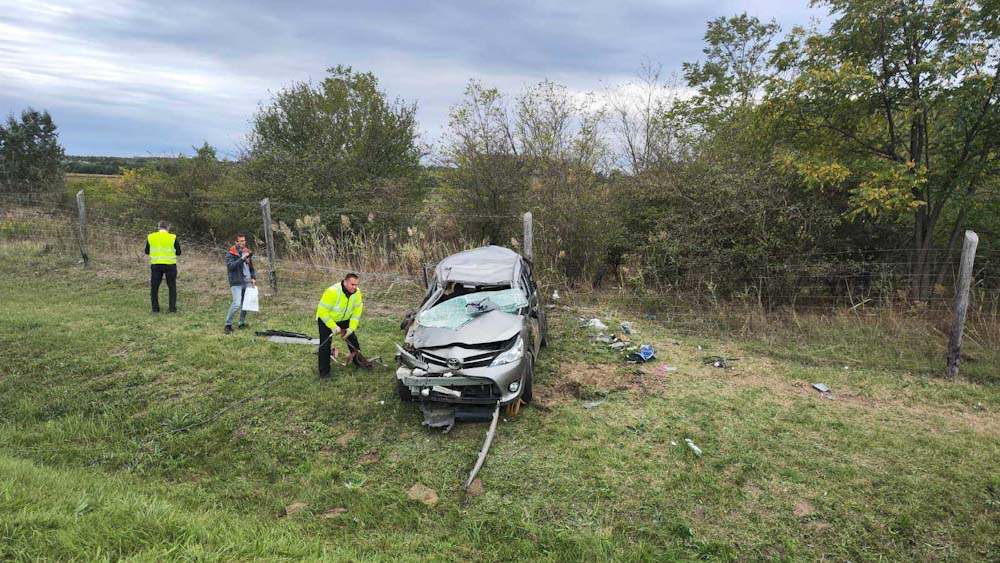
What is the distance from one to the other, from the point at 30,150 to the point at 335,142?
31084 millimetres

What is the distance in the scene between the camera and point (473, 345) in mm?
4934

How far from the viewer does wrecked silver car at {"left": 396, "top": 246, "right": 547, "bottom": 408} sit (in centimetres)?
471

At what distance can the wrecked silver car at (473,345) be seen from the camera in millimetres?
4711

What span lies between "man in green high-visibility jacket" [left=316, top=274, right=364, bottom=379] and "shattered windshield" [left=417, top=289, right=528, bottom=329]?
2.99 ft

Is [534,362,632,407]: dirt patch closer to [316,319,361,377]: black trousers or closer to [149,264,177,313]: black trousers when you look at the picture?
[316,319,361,377]: black trousers

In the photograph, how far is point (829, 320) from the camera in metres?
8.04

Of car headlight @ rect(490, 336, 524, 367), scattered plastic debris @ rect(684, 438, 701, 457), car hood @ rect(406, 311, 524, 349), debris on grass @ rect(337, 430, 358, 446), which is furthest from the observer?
car hood @ rect(406, 311, 524, 349)

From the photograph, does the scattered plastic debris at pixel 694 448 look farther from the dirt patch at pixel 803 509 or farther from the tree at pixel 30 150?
the tree at pixel 30 150

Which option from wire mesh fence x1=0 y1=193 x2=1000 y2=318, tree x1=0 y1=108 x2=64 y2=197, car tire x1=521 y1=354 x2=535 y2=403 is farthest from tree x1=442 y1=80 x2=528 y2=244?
tree x1=0 y1=108 x2=64 y2=197

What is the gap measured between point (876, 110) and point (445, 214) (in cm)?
933

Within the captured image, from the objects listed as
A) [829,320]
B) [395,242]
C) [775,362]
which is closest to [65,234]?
[395,242]

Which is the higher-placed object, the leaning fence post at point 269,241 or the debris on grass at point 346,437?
the leaning fence post at point 269,241

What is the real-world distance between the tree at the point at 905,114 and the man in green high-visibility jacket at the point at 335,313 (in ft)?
25.8

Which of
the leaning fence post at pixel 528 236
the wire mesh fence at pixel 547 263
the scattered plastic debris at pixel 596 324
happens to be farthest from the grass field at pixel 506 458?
the leaning fence post at pixel 528 236
